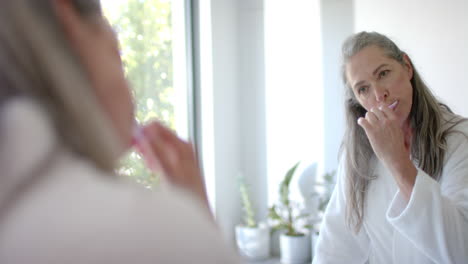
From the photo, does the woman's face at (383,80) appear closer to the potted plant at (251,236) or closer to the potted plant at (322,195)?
the potted plant at (322,195)

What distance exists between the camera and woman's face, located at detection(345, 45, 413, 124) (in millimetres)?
1187

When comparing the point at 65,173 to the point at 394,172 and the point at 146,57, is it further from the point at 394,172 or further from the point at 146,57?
the point at 146,57

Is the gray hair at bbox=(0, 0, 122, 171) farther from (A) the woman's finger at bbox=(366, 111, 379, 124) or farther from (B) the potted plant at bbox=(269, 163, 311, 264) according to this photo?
(B) the potted plant at bbox=(269, 163, 311, 264)

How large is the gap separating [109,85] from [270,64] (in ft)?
7.51

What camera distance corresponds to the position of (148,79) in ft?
6.87

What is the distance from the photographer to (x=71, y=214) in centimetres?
29

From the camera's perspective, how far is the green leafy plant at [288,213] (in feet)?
7.90

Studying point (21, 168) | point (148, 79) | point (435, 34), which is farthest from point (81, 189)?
point (435, 34)

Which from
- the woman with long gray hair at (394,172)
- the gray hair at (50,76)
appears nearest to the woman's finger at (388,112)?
the woman with long gray hair at (394,172)

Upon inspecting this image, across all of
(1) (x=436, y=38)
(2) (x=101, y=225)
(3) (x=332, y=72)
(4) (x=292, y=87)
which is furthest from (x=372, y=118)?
(4) (x=292, y=87)

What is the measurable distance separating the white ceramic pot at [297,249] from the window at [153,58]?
94cm

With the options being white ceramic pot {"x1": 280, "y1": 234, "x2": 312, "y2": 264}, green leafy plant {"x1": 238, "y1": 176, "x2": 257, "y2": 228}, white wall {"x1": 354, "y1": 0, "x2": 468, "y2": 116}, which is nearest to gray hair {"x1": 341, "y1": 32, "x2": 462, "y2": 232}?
white wall {"x1": 354, "y1": 0, "x2": 468, "y2": 116}

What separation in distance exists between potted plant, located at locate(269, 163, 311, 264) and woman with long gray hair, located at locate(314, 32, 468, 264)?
42.7 inches

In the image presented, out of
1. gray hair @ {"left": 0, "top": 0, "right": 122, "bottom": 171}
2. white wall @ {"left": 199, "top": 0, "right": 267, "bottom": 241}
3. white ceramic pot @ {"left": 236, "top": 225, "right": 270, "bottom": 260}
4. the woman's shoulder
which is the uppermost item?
gray hair @ {"left": 0, "top": 0, "right": 122, "bottom": 171}
